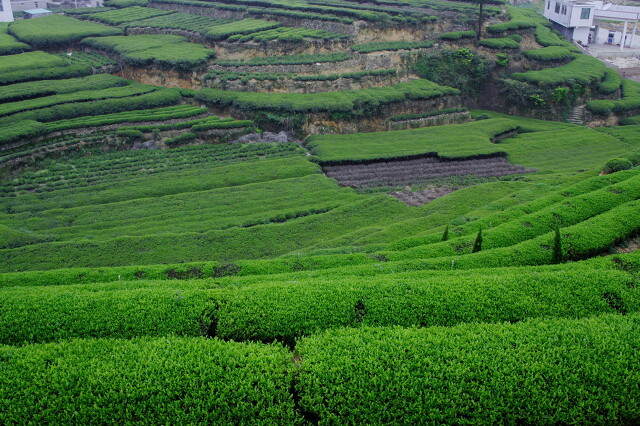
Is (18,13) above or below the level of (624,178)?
above

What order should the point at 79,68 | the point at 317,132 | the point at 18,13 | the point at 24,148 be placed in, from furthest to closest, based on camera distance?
the point at 18,13
the point at 79,68
the point at 317,132
the point at 24,148

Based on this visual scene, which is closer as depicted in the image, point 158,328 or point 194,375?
point 194,375

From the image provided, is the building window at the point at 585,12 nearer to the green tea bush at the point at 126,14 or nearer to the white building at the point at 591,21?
the white building at the point at 591,21

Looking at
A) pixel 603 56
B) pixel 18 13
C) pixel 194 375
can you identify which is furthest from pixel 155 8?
pixel 194 375

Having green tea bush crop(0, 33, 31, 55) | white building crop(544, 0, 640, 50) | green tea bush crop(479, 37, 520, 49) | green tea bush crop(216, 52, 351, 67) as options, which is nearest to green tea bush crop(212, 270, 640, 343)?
green tea bush crop(216, 52, 351, 67)

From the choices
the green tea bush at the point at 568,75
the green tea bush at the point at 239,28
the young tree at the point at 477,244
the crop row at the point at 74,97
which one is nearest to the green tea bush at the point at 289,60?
the green tea bush at the point at 239,28

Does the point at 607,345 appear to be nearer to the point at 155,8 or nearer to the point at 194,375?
the point at 194,375
